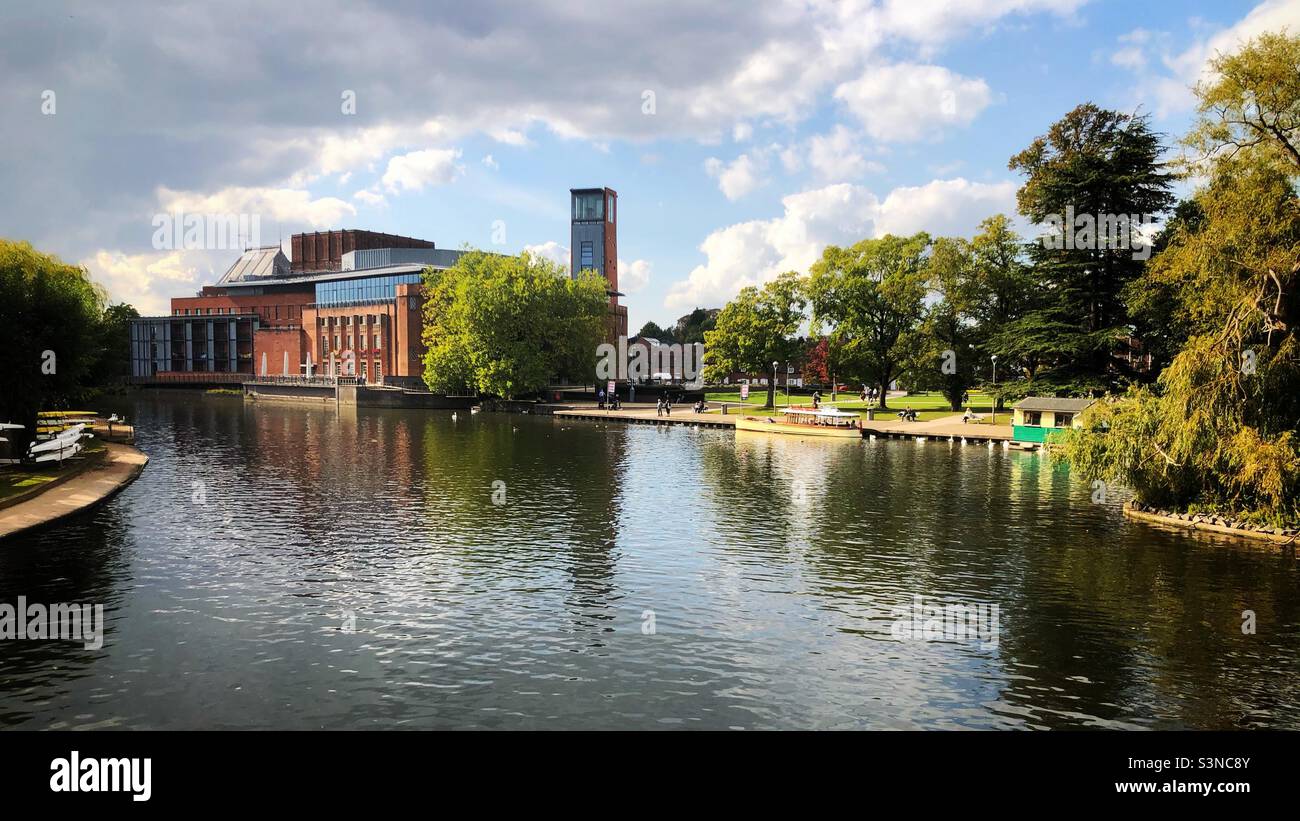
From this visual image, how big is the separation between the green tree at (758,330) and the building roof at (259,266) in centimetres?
11726

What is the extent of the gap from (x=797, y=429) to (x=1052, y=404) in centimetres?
2040

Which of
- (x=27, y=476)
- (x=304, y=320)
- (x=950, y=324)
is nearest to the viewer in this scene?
(x=27, y=476)

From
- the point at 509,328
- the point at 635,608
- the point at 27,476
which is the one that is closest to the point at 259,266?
the point at 509,328

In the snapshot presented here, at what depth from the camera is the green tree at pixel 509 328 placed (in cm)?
10125

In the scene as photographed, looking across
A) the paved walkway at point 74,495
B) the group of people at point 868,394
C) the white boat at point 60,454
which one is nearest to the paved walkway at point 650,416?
the group of people at point 868,394

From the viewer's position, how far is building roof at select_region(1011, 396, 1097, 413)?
57.7m

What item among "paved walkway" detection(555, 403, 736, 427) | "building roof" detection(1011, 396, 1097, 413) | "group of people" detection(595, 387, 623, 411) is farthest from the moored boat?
"group of people" detection(595, 387, 623, 411)

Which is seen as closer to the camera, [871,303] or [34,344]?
[34,344]

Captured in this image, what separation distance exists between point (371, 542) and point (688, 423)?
57260 mm

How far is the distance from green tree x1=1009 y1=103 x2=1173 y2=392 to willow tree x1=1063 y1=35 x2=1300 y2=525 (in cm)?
2850

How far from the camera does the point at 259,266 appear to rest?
186750 mm

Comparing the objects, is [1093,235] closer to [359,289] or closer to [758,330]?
[758,330]

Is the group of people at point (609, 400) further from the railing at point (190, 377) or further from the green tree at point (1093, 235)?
the railing at point (190, 377)

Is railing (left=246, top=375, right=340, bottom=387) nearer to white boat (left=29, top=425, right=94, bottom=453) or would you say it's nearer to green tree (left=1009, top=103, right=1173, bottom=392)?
white boat (left=29, top=425, right=94, bottom=453)
